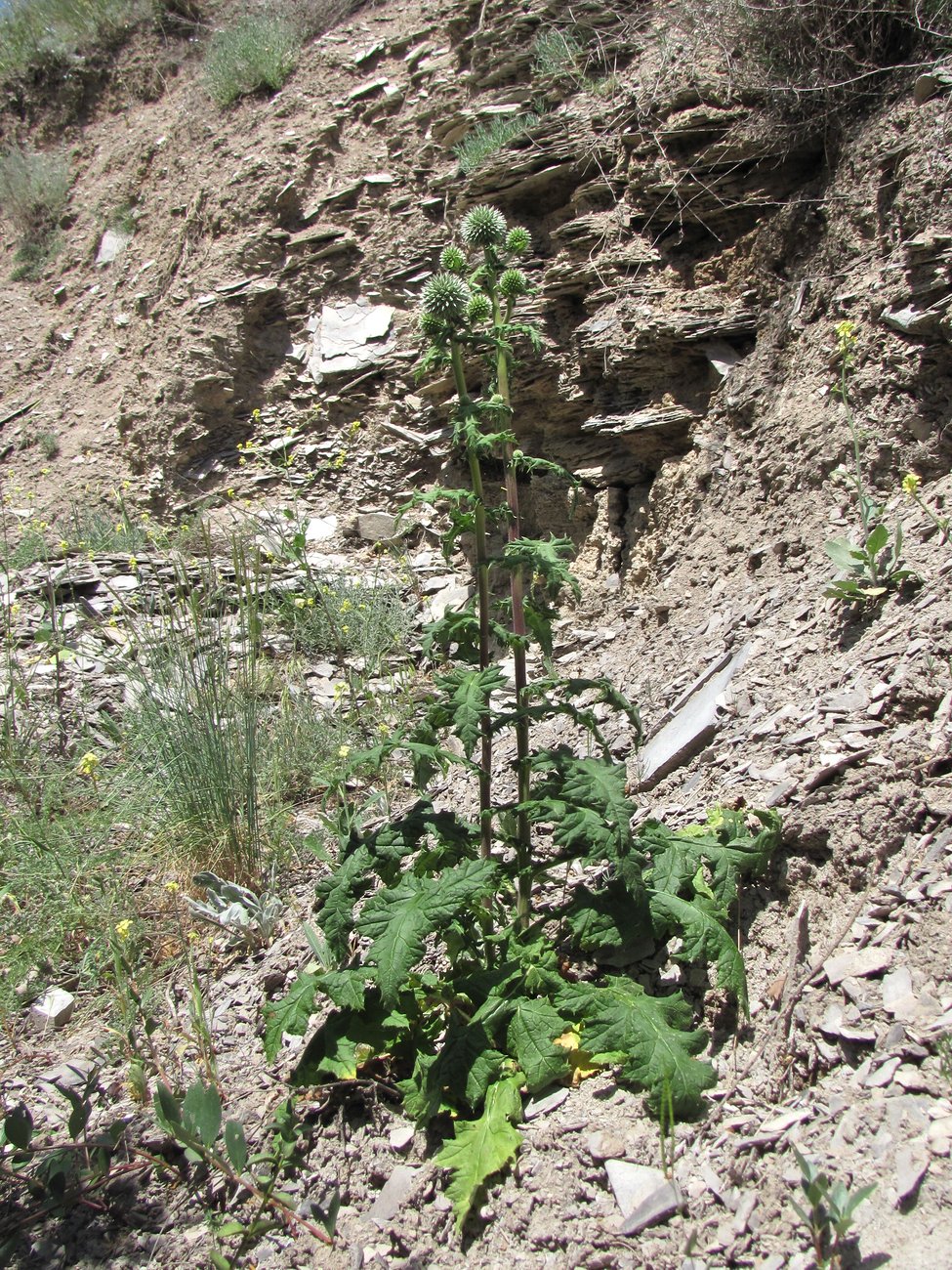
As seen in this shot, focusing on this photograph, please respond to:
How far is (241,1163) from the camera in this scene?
2221 millimetres

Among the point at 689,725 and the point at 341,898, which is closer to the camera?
the point at 341,898

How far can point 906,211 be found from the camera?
4.32 meters

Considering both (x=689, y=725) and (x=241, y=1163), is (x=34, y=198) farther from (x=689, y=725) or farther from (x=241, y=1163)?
(x=241, y=1163)

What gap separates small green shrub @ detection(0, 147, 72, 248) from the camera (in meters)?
11.5

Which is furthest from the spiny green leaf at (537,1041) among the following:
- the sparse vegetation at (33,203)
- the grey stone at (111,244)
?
the sparse vegetation at (33,203)

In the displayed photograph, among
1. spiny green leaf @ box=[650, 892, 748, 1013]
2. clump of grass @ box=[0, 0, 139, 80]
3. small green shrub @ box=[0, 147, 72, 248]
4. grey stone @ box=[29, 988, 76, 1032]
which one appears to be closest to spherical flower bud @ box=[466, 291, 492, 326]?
spiny green leaf @ box=[650, 892, 748, 1013]

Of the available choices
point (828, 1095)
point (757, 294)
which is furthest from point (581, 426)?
point (828, 1095)

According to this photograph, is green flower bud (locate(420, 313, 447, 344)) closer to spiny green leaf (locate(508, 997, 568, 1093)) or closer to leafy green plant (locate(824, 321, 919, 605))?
leafy green plant (locate(824, 321, 919, 605))

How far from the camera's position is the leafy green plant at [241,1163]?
2.17 m

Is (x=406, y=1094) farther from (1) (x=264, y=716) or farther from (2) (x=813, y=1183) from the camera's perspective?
(1) (x=264, y=716)

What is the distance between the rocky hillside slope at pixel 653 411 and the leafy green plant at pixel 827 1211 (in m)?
0.04

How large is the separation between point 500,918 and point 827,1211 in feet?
3.81

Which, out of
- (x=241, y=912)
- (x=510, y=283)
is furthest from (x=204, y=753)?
(x=510, y=283)

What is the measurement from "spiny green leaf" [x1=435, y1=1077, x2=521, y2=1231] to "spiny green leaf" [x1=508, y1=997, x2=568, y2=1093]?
7 centimetres
